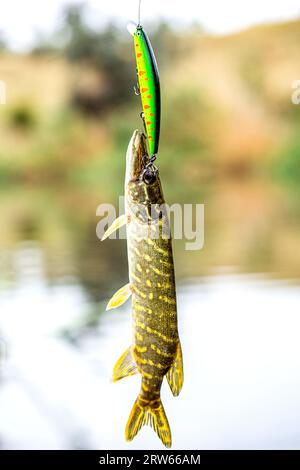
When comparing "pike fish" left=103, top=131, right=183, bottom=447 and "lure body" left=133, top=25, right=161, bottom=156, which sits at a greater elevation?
"lure body" left=133, top=25, right=161, bottom=156

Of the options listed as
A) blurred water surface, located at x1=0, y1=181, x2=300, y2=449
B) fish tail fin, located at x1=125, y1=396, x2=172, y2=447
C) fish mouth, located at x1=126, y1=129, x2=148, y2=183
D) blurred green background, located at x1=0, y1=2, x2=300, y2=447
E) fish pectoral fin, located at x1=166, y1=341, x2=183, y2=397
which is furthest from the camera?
blurred green background, located at x1=0, y1=2, x2=300, y2=447

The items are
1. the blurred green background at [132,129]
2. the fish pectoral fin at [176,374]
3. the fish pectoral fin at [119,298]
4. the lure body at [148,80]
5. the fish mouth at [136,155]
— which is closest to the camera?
the lure body at [148,80]

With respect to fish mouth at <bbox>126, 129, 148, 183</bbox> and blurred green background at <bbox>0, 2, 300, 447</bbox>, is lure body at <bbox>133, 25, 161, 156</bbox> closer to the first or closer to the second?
fish mouth at <bbox>126, 129, 148, 183</bbox>

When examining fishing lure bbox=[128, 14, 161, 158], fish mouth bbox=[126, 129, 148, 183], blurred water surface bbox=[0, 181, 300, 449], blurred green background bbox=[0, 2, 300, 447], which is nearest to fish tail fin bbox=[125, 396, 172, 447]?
fish mouth bbox=[126, 129, 148, 183]

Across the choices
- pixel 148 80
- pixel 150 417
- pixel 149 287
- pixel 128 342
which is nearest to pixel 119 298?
pixel 149 287

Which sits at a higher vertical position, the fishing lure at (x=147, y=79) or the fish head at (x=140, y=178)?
the fishing lure at (x=147, y=79)

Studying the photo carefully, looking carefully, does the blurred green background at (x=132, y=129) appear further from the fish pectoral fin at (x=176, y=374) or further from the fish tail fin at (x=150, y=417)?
the fish pectoral fin at (x=176, y=374)

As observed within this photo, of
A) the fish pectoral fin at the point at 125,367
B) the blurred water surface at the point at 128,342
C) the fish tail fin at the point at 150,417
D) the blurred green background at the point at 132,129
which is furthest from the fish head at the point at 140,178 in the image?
the blurred green background at the point at 132,129
